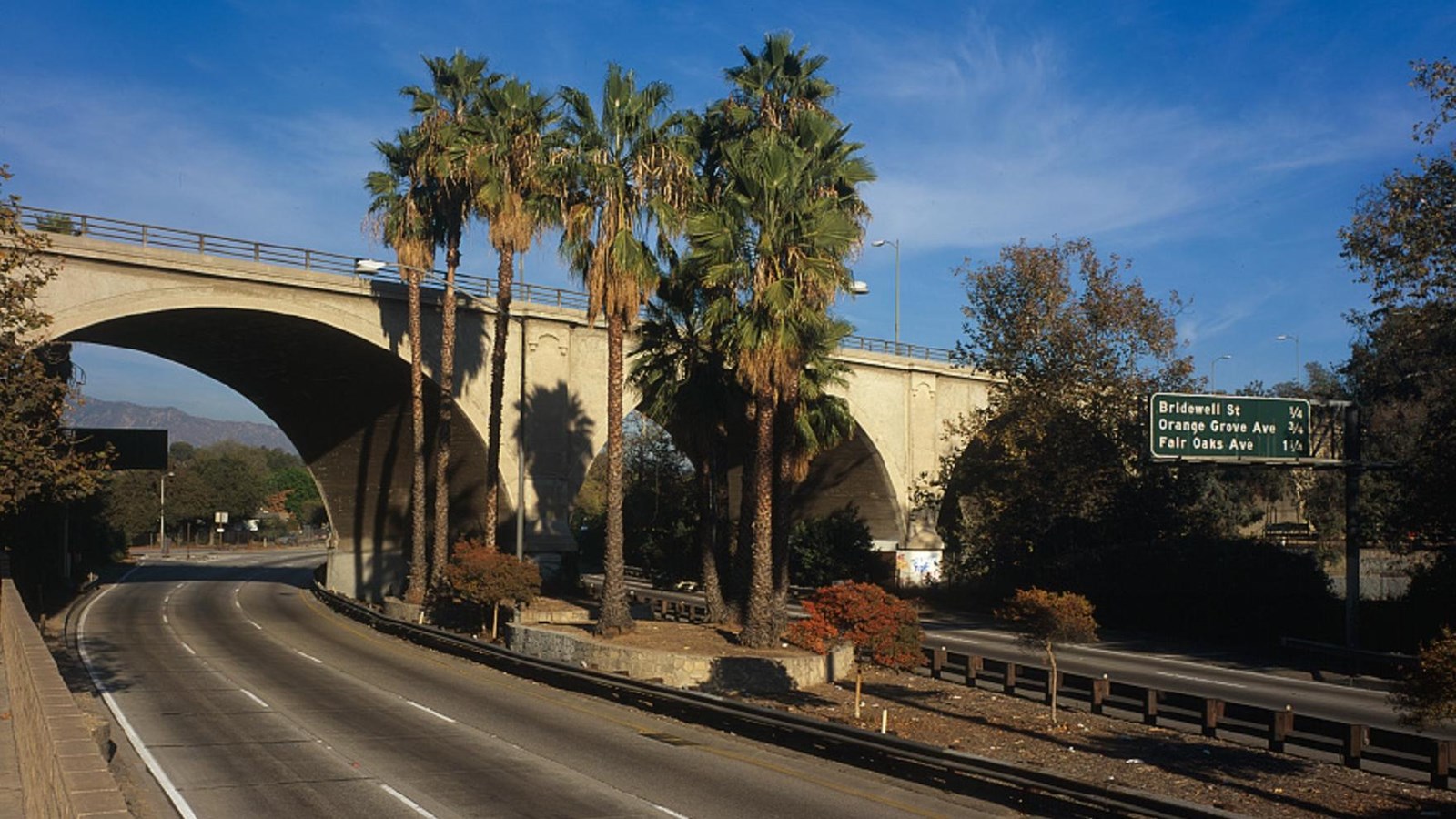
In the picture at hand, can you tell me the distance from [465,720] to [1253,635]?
102 feet

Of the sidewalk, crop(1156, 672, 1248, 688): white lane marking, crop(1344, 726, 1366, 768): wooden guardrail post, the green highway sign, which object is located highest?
the green highway sign

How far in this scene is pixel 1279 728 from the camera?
19641mm

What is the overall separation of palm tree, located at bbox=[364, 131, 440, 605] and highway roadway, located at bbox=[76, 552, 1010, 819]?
11.0 meters

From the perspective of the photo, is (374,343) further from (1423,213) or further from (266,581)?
(1423,213)

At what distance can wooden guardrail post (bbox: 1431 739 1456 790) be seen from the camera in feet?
55.4

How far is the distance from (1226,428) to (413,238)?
27.9 metres

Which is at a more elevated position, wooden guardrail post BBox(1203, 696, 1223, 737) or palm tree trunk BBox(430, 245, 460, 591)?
palm tree trunk BBox(430, 245, 460, 591)

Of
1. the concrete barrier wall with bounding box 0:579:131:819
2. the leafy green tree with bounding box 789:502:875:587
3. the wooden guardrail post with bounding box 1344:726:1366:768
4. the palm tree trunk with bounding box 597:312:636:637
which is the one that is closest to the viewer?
the concrete barrier wall with bounding box 0:579:131:819

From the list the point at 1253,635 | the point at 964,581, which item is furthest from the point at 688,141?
the point at 964,581

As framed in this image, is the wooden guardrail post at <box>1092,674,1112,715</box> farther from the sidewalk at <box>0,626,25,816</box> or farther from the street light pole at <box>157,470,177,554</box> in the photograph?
the street light pole at <box>157,470,177,554</box>

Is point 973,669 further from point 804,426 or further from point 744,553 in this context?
point 804,426

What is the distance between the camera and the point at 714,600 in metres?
36.8

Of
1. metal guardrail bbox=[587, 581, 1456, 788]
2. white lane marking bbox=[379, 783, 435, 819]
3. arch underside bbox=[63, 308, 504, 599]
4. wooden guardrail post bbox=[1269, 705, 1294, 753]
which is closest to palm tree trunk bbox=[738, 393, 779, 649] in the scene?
metal guardrail bbox=[587, 581, 1456, 788]

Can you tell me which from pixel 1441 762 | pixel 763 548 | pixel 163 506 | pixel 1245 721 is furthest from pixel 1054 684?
pixel 163 506
